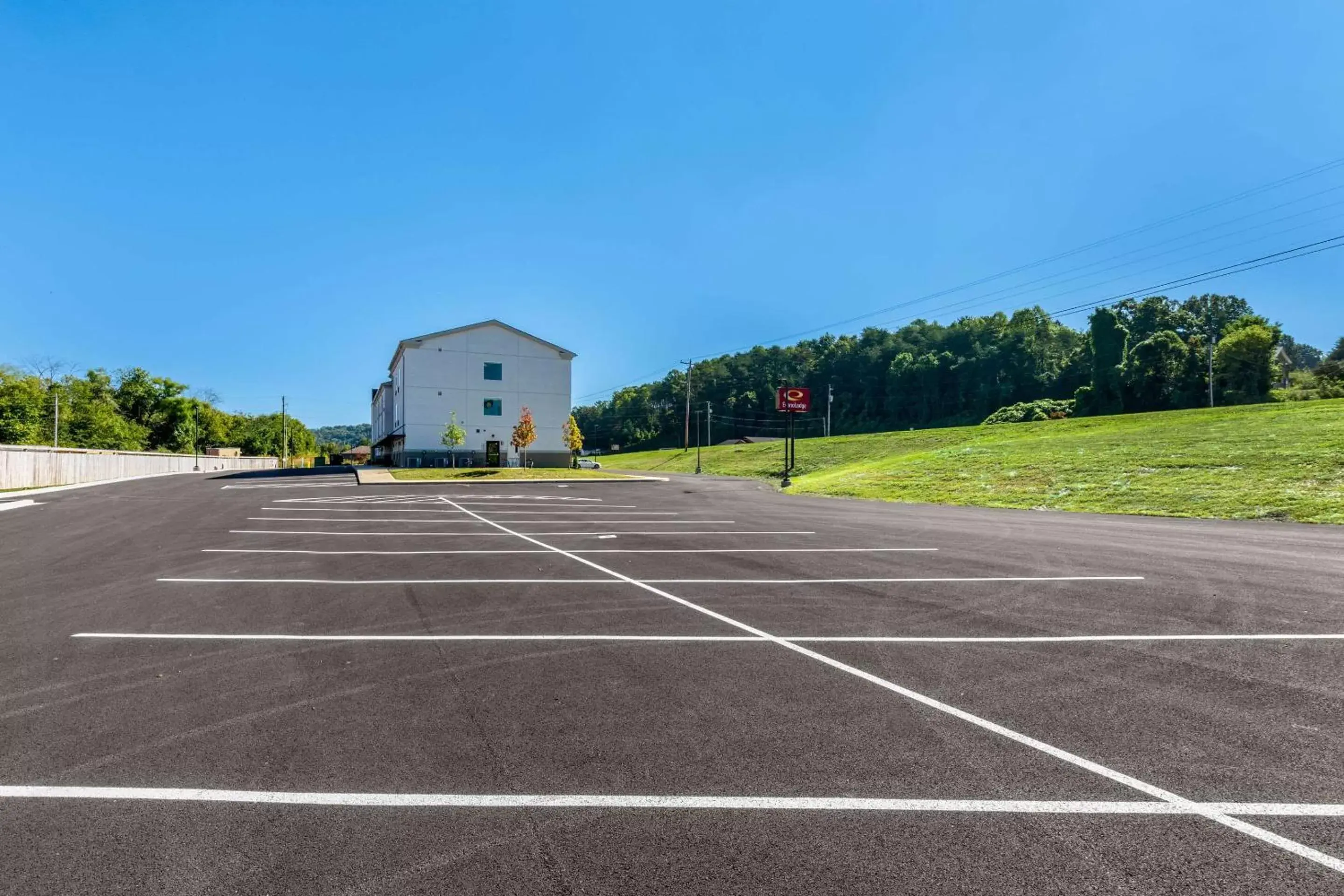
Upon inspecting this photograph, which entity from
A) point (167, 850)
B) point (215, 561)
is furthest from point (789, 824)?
point (215, 561)

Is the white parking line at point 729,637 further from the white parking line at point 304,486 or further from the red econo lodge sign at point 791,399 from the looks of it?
the red econo lodge sign at point 791,399

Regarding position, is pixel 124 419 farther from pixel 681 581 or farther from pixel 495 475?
pixel 681 581

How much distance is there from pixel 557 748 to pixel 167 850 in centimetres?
178

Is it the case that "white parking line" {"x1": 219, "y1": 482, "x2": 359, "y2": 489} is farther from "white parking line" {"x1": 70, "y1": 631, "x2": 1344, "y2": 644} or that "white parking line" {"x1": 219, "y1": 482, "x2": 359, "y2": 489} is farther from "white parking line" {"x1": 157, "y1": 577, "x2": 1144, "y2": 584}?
"white parking line" {"x1": 70, "y1": 631, "x2": 1344, "y2": 644}

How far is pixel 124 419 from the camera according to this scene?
77.4 m

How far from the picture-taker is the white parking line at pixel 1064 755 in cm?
280

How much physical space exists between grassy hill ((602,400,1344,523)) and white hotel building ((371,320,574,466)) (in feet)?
78.8

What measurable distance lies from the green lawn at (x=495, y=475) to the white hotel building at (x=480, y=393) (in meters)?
6.91

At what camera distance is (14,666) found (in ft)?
17.0

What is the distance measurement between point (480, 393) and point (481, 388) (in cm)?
49

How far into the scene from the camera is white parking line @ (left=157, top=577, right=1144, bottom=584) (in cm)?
873

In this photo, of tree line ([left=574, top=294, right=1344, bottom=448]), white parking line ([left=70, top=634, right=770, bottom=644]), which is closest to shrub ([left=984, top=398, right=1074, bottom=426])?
tree line ([left=574, top=294, right=1344, bottom=448])

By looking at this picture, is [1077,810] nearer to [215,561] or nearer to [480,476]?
[215,561]

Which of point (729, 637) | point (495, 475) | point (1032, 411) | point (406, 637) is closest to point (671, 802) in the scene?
point (729, 637)
